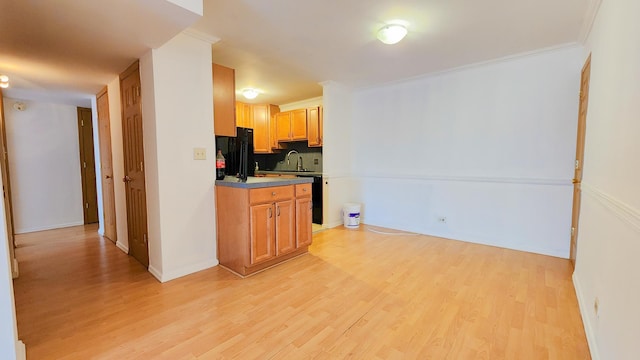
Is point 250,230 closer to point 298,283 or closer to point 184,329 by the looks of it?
point 298,283

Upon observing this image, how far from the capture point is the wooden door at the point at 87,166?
4902 mm

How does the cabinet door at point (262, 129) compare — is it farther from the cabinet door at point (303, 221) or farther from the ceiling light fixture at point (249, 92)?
the cabinet door at point (303, 221)

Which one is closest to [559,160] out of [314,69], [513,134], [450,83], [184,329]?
[513,134]

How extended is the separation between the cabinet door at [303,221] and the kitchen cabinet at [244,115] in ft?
9.14

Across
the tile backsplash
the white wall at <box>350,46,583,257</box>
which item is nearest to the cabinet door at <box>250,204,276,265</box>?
→ the white wall at <box>350,46,583,257</box>

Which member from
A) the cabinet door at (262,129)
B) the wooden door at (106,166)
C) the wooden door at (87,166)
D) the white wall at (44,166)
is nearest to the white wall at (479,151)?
the cabinet door at (262,129)

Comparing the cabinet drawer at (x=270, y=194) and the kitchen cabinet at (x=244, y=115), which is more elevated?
the kitchen cabinet at (x=244, y=115)

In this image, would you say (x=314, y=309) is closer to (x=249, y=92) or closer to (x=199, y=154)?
(x=199, y=154)

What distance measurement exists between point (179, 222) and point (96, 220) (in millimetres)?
3821

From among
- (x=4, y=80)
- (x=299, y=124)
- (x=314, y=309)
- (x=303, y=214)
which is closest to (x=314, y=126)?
(x=299, y=124)

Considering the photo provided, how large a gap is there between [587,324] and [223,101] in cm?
354

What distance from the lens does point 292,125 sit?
5.27m

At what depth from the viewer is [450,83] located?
3.78 metres

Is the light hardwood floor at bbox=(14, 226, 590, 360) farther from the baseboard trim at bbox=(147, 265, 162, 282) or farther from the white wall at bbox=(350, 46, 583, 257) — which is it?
the white wall at bbox=(350, 46, 583, 257)
